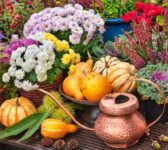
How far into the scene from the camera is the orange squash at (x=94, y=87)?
1.61 metres

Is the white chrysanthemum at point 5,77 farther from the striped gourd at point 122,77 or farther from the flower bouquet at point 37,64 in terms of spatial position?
the striped gourd at point 122,77

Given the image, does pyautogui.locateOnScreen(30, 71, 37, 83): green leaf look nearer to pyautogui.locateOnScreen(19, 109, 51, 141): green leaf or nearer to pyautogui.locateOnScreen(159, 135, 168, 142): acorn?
pyautogui.locateOnScreen(19, 109, 51, 141): green leaf

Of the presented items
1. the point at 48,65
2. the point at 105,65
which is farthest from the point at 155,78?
the point at 48,65

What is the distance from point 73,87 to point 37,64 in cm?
32

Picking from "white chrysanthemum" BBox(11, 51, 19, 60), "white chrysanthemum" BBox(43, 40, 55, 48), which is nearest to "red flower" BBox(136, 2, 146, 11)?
"white chrysanthemum" BBox(43, 40, 55, 48)

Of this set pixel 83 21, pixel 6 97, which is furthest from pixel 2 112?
pixel 83 21

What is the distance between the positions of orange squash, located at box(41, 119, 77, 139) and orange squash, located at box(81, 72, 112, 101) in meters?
0.25

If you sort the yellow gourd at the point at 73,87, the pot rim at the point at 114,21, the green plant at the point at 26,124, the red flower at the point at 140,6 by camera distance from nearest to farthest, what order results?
the green plant at the point at 26,124, the yellow gourd at the point at 73,87, the red flower at the point at 140,6, the pot rim at the point at 114,21

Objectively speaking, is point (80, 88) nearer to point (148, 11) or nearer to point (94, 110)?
point (94, 110)

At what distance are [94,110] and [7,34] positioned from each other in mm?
1123

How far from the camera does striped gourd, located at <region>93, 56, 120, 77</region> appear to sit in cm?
187

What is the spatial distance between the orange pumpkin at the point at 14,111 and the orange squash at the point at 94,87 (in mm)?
417

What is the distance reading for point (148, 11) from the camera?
1.92 metres

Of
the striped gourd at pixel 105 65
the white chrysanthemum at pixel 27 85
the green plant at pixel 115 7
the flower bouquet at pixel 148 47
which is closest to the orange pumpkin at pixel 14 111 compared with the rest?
the white chrysanthemum at pixel 27 85
